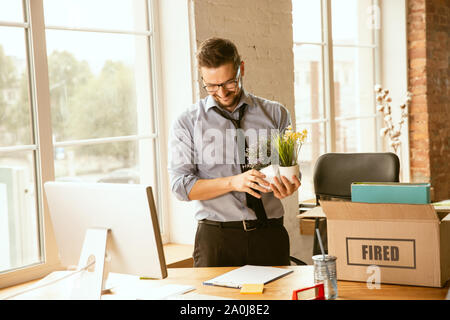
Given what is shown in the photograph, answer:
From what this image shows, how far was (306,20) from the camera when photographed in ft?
14.8

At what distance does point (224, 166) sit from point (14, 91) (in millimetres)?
1070

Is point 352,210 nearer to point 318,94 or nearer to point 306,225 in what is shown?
point 306,225

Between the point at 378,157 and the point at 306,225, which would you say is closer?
the point at 378,157

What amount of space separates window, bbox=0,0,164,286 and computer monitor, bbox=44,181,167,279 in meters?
0.95

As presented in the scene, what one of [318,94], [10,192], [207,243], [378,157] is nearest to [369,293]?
[207,243]

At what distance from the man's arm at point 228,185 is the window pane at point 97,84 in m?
0.93

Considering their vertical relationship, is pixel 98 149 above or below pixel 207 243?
above

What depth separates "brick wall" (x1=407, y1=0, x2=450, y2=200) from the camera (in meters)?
5.32

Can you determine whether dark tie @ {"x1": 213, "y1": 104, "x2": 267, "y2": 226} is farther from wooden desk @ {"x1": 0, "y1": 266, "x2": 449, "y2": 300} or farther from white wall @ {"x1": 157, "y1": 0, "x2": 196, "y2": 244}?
white wall @ {"x1": 157, "y1": 0, "x2": 196, "y2": 244}

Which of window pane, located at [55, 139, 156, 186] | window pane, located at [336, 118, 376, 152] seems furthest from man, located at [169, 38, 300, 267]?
window pane, located at [336, 118, 376, 152]

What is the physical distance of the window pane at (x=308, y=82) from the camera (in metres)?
4.41

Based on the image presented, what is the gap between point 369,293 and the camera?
5.91ft

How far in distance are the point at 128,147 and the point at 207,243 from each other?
3.36 ft

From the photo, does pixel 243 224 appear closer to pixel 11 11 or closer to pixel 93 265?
pixel 93 265
